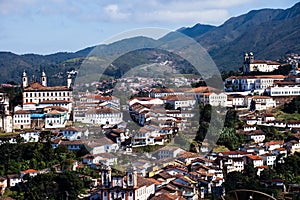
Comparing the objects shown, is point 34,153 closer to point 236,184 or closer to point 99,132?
point 99,132

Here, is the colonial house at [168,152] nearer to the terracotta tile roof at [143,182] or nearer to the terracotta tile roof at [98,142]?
the terracotta tile roof at [98,142]

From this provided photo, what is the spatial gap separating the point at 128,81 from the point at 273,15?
250 ft

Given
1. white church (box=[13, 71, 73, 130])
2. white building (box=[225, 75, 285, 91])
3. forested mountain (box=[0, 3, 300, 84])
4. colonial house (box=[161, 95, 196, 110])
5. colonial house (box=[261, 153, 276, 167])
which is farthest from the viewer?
forested mountain (box=[0, 3, 300, 84])

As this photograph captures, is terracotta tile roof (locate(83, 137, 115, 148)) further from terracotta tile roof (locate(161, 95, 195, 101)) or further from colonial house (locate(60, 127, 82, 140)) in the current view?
terracotta tile roof (locate(161, 95, 195, 101))

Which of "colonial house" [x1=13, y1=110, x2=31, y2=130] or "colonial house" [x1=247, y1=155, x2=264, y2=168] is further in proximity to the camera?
"colonial house" [x1=13, y1=110, x2=31, y2=130]

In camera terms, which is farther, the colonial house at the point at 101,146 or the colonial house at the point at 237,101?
the colonial house at the point at 237,101

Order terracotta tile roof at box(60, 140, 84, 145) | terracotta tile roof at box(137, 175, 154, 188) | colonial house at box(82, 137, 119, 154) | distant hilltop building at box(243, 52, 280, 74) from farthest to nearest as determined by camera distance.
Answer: distant hilltop building at box(243, 52, 280, 74), terracotta tile roof at box(60, 140, 84, 145), colonial house at box(82, 137, 119, 154), terracotta tile roof at box(137, 175, 154, 188)

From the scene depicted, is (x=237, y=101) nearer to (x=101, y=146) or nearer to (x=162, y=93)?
(x=162, y=93)

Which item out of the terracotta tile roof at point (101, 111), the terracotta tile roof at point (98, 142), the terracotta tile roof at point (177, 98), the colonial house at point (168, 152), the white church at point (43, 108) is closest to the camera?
the colonial house at point (168, 152)

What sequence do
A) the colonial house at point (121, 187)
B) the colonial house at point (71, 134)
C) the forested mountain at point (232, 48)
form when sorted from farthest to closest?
1. the forested mountain at point (232, 48)
2. the colonial house at point (71, 134)
3. the colonial house at point (121, 187)

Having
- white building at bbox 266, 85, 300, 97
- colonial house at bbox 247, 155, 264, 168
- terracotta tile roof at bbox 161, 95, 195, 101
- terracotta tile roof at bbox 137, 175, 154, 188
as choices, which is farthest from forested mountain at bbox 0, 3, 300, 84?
terracotta tile roof at bbox 137, 175, 154, 188

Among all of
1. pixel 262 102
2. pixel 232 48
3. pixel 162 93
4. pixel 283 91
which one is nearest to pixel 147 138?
pixel 262 102

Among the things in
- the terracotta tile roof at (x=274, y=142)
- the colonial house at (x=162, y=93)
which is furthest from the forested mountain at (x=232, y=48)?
the terracotta tile roof at (x=274, y=142)

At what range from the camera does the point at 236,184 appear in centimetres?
1487
